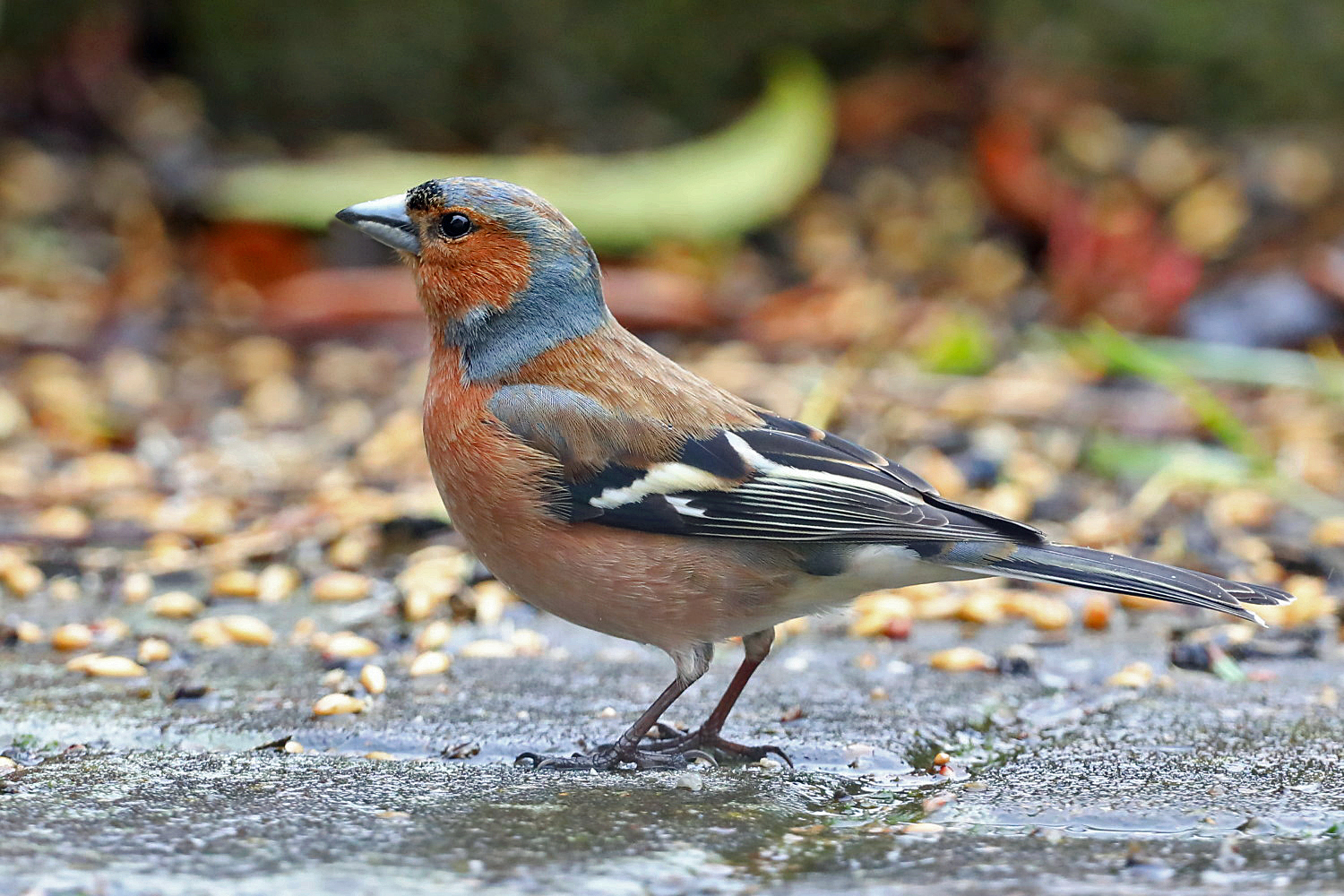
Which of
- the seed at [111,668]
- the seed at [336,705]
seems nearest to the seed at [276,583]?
the seed at [111,668]

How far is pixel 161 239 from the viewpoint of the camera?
827cm

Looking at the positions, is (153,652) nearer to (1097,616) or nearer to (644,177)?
(1097,616)

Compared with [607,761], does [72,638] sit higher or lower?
higher

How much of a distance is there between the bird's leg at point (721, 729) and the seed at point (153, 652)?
4.31ft

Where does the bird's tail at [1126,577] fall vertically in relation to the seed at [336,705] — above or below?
above

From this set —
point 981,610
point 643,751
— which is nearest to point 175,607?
point 643,751

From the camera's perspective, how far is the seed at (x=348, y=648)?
4.04m

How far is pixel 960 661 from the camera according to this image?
406 centimetres

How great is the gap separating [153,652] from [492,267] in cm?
130

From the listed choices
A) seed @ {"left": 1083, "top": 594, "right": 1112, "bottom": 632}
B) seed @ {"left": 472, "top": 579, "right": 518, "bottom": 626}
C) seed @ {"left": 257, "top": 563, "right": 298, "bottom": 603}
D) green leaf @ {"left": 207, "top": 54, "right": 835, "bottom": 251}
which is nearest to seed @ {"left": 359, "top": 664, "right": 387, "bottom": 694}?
seed @ {"left": 472, "top": 579, "right": 518, "bottom": 626}

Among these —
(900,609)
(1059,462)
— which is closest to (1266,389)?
(1059,462)

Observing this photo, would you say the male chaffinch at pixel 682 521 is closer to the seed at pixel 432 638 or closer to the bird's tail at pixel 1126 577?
the bird's tail at pixel 1126 577

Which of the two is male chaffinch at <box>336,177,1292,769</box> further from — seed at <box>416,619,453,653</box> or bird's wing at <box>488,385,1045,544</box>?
seed at <box>416,619,453,653</box>

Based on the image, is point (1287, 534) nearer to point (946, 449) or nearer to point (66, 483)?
point (946, 449)
